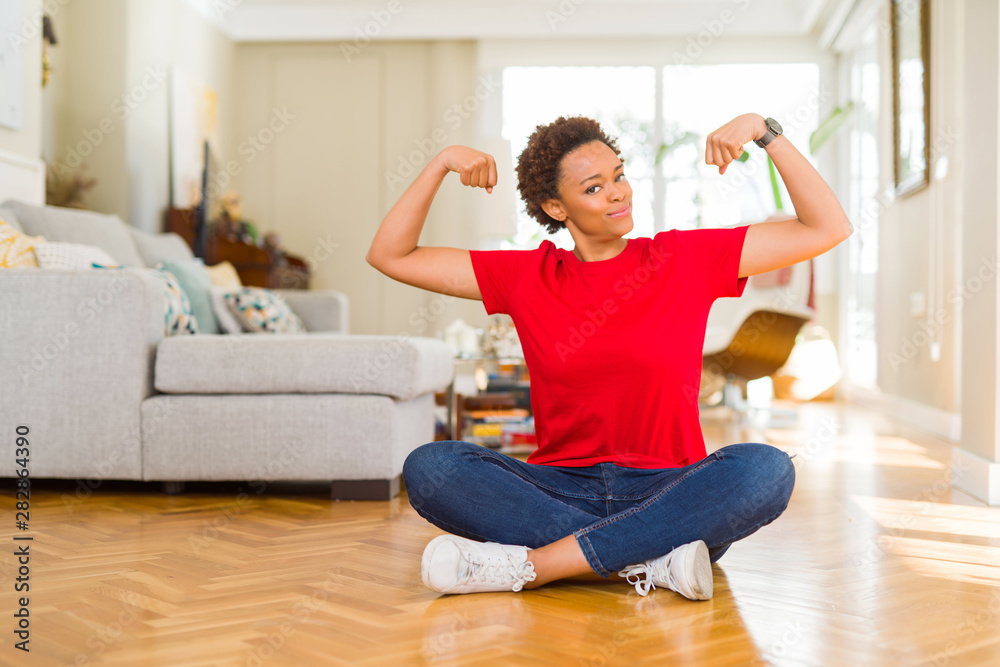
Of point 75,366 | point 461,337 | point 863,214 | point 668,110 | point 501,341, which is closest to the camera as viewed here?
point 75,366

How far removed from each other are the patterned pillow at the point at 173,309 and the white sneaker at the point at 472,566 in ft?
4.76

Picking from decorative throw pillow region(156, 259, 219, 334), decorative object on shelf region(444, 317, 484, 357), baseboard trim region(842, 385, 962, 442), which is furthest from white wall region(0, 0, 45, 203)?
baseboard trim region(842, 385, 962, 442)

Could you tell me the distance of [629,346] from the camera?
1484 mm

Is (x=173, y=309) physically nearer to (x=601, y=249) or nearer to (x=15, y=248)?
(x=15, y=248)

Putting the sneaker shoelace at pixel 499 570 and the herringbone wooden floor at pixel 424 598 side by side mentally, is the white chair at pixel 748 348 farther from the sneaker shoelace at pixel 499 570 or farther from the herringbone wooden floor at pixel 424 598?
the sneaker shoelace at pixel 499 570

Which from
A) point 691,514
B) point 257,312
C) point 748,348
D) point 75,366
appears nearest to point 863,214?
point 748,348

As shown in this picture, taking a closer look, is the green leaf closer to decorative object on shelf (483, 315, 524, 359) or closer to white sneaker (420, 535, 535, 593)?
decorative object on shelf (483, 315, 524, 359)

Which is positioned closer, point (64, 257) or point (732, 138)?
point (732, 138)

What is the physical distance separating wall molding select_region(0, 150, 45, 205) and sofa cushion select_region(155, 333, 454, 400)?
1533mm

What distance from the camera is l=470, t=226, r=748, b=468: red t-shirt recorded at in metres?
1.49

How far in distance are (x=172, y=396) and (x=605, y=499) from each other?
1.46 m

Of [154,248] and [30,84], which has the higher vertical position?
[30,84]

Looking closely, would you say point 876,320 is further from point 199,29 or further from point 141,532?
point 199,29

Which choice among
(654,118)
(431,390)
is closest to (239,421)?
(431,390)
